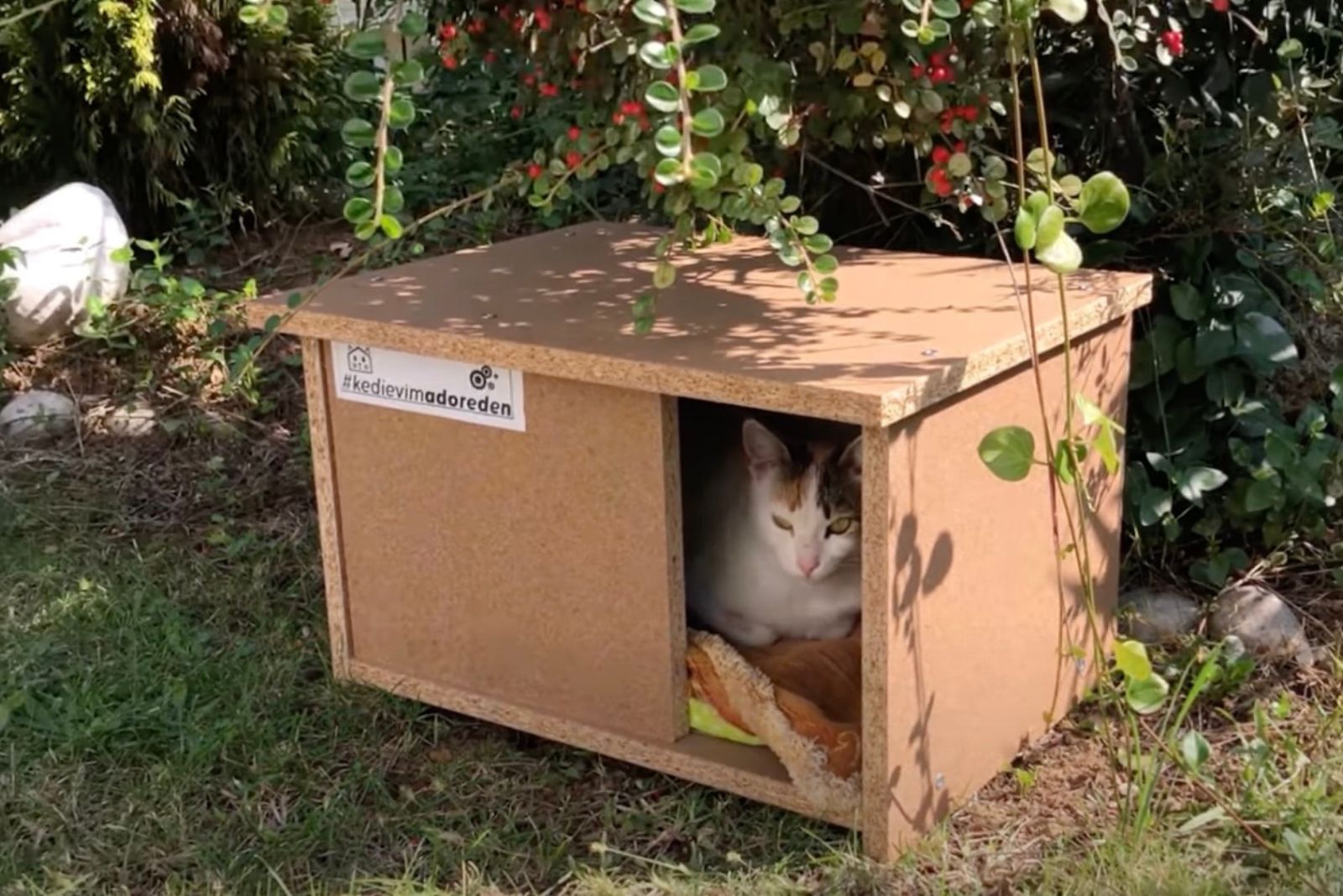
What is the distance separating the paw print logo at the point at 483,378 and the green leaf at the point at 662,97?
0.56 meters

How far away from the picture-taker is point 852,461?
5.98 ft

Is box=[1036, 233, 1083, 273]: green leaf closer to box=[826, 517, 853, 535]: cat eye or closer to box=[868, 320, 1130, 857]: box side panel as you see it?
box=[868, 320, 1130, 857]: box side panel

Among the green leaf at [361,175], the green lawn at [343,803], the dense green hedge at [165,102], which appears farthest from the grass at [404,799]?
the dense green hedge at [165,102]

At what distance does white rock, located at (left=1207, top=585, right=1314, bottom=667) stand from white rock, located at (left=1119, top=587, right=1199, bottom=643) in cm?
3

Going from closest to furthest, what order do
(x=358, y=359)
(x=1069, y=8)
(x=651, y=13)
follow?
(x=651, y=13) → (x=1069, y=8) → (x=358, y=359)

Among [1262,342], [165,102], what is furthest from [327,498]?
[165,102]

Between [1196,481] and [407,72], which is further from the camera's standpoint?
[1196,481]

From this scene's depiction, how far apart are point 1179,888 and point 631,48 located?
100 centimetres

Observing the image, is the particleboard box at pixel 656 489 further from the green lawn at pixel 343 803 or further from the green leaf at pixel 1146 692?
the green leaf at pixel 1146 692

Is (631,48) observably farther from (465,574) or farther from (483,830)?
(483,830)

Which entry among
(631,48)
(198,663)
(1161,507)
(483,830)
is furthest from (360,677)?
(1161,507)

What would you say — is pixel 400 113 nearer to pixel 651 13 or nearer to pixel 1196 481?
pixel 651 13

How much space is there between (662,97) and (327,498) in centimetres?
92

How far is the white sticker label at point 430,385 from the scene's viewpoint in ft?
5.90
